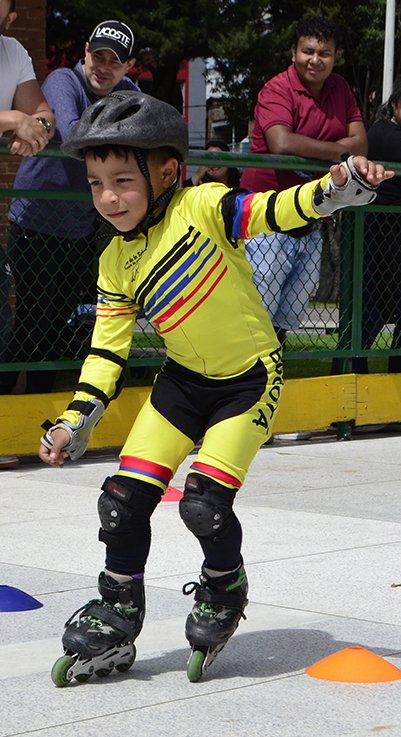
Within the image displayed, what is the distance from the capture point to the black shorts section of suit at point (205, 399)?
3.87 metres

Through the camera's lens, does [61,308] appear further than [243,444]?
Yes

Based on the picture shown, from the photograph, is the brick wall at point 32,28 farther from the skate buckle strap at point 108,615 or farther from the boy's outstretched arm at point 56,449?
the skate buckle strap at point 108,615

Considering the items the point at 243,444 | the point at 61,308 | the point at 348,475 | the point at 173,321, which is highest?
the point at 173,321

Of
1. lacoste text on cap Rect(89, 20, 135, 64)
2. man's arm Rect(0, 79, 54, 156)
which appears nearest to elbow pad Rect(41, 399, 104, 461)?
man's arm Rect(0, 79, 54, 156)

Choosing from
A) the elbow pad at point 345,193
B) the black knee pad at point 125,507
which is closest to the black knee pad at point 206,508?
the black knee pad at point 125,507

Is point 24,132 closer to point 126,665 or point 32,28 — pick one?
point 126,665

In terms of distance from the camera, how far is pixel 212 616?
378 centimetres

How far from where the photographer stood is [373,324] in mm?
8609

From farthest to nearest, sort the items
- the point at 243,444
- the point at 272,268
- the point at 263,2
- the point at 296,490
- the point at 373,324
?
the point at 263,2 → the point at 373,324 → the point at 272,268 → the point at 296,490 → the point at 243,444

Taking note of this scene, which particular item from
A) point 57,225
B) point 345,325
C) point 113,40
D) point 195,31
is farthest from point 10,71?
point 195,31

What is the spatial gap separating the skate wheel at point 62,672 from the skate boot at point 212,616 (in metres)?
0.33

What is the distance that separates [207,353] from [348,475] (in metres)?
3.42

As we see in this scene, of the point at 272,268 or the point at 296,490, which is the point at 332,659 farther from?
the point at 272,268

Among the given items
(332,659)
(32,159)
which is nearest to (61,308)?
(32,159)
